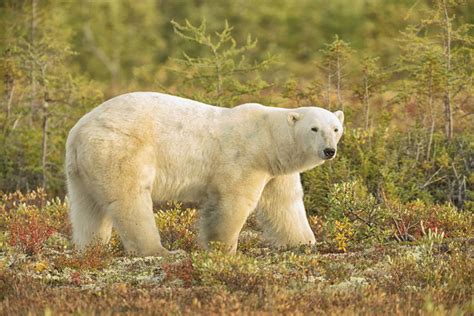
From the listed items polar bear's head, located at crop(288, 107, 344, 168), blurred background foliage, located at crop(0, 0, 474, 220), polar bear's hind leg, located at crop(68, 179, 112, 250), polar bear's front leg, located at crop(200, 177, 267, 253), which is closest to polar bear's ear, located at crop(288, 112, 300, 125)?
polar bear's head, located at crop(288, 107, 344, 168)

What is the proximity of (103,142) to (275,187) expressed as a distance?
2015mm

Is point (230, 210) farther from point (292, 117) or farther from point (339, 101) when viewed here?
point (339, 101)

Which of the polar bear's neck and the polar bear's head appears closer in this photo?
the polar bear's head

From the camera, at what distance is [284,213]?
9656 millimetres

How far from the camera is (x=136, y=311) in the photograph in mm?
5809

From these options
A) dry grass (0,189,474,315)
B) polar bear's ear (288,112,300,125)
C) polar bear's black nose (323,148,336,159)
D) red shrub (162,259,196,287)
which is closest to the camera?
dry grass (0,189,474,315)

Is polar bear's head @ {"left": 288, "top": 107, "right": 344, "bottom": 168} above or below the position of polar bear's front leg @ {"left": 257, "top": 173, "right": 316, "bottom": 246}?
above

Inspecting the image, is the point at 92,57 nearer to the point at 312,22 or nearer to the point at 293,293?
the point at 312,22

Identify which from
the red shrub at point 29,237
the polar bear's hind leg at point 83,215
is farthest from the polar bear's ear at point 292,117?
the red shrub at point 29,237

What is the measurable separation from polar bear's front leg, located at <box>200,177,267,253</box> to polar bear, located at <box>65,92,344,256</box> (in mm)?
10

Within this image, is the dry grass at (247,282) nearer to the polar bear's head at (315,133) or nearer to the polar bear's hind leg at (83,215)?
the polar bear's hind leg at (83,215)

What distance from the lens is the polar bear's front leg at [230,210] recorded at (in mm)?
8945

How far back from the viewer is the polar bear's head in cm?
883

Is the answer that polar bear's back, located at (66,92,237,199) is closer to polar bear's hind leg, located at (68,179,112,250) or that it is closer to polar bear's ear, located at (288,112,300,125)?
polar bear's hind leg, located at (68,179,112,250)
